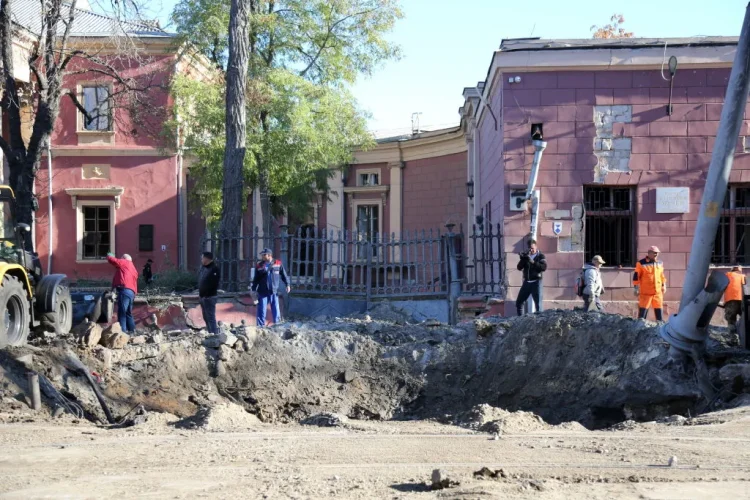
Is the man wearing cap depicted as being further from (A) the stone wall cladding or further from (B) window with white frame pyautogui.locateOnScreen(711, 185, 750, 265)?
(B) window with white frame pyautogui.locateOnScreen(711, 185, 750, 265)

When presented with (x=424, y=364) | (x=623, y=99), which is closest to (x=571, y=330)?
(x=424, y=364)

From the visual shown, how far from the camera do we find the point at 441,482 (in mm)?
6254

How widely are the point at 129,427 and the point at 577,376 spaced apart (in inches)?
222

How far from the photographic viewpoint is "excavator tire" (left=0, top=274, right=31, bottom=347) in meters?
12.1

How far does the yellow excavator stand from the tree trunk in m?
5.07

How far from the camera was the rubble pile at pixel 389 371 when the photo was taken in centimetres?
1086

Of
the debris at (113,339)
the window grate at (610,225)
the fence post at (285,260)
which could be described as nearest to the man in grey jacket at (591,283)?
the window grate at (610,225)

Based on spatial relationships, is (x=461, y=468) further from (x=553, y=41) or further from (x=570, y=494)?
(x=553, y=41)

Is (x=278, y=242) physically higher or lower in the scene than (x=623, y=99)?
lower

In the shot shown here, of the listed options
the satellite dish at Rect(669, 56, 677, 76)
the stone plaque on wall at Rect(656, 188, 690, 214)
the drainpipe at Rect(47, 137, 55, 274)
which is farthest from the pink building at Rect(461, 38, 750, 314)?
the drainpipe at Rect(47, 137, 55, 274)

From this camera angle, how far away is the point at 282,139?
24484mm

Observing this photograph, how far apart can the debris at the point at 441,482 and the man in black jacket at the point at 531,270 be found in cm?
916

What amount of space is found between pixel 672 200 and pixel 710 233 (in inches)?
285

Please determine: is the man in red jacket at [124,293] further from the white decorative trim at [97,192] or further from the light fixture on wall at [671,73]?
the white decorative trim at [97,192]
